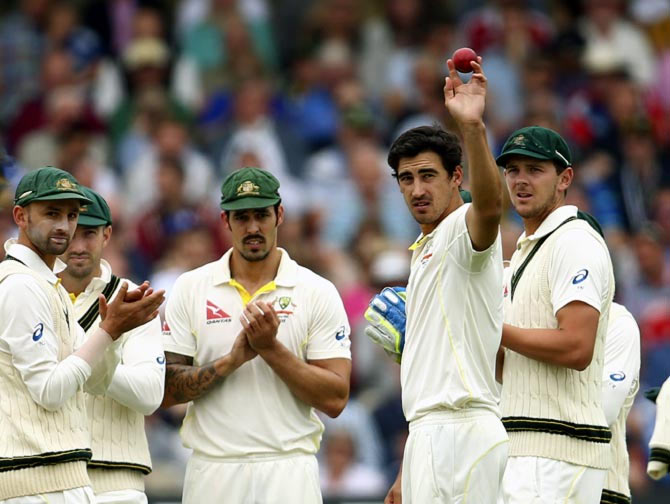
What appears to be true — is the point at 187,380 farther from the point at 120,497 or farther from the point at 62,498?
the point at 62,498

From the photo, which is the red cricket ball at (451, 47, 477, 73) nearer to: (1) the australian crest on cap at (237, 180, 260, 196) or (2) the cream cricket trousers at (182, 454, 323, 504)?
(1) the australian crest on cap at (237, 180, 260, 196)

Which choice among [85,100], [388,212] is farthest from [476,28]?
[85,100]

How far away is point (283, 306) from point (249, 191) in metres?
0.65

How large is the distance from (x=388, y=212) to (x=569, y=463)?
24.2ft

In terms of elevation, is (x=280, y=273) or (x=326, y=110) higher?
(x=326, y=110)

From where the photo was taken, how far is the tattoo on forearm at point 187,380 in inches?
304

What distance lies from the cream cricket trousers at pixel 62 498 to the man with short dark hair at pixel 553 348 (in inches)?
80.9

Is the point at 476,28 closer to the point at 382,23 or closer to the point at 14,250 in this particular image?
the point at 382,23

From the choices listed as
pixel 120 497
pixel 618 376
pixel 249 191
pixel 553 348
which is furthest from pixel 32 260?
pixel 618 376

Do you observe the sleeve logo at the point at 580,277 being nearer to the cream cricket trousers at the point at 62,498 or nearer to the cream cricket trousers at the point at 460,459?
the cream cricket trousers at the point at 460,459

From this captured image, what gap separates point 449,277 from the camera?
6.82 m

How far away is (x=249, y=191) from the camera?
7.88 meters

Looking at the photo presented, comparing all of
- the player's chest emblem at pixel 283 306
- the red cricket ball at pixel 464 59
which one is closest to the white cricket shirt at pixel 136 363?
the player's chest emblem at pixel 283 306

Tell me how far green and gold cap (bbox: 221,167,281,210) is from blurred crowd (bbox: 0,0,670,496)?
4665 millimetres
